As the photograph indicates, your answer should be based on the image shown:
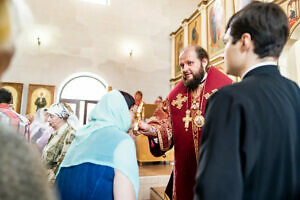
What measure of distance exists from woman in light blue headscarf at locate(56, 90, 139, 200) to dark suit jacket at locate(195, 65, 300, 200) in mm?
632

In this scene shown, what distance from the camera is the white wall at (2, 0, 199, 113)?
10016 millimetres

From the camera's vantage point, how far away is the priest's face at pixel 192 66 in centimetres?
242

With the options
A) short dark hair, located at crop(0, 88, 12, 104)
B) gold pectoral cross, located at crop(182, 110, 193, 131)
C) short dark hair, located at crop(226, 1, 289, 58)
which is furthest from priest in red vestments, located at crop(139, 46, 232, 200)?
short dark hair, located at crop(0, 88, 12, 104)

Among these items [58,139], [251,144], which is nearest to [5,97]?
[58,139]

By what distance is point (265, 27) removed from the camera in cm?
111

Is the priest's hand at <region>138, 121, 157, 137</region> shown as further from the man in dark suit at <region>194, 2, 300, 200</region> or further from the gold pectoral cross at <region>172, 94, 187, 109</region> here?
A: the man in dark suit at <region>194, 2, 300, 200</region>

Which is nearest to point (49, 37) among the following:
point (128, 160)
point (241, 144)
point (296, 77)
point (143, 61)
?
point (143, 61)

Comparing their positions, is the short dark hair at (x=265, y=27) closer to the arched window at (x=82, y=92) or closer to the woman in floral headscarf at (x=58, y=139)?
the woman in floral headscarf at (x=58, y=139)

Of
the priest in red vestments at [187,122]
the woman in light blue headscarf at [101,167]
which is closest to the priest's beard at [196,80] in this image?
the priest in red vestments at [187,122]

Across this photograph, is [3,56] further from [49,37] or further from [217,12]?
[49,37]

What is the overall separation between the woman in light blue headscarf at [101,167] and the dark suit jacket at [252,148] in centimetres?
63

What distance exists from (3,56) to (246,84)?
957mm

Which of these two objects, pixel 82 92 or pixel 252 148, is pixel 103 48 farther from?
pixel 252 148

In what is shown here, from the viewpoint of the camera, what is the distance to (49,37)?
33.4 feet
